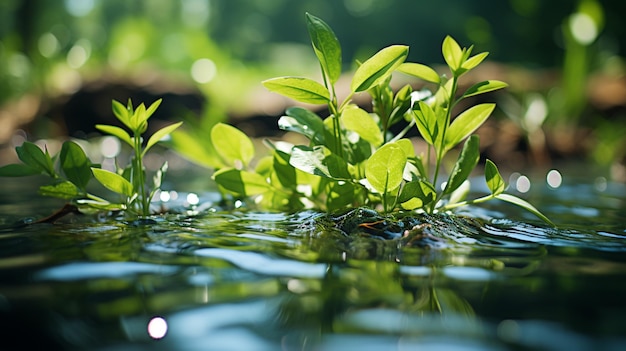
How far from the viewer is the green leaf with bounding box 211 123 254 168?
1400mm

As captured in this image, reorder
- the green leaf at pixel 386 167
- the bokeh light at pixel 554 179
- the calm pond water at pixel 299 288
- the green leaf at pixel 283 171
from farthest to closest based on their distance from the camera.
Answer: the bokeh light at pixel 554 179 → the green leaf at pixel 283 171 → the green leaf at pixel 386 167 → the calm pond water at pixel 299 288

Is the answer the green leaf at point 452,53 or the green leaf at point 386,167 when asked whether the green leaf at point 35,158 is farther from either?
the green leaf at point 452,53

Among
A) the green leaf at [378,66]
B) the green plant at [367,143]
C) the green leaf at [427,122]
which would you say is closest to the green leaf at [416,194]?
the green plant at [367,143]

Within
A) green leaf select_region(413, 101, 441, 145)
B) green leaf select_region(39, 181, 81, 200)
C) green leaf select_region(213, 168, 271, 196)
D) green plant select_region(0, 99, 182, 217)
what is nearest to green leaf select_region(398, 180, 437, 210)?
green leaf select_region(413, 101, 441, 145)

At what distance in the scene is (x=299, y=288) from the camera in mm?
803

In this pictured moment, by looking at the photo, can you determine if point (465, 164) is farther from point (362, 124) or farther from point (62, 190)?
point (62, 190)

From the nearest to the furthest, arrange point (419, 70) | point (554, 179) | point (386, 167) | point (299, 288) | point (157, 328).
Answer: point (157, 328), point (299, 288), point (386, 167), point (419, 70), point (554, 179)

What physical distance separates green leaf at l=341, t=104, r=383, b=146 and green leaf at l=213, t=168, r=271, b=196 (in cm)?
25

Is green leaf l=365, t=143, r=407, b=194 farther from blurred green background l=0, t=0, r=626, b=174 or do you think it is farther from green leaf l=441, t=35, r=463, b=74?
blurred green background l=0, t=0, r=626, b=174

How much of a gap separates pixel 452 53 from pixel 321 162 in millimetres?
343

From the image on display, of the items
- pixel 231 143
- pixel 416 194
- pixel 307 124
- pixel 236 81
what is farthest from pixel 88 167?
pixel 236 81

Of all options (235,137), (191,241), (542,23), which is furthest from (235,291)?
(542,23)

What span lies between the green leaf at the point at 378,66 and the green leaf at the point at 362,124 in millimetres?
99

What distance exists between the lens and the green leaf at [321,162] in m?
1.13
